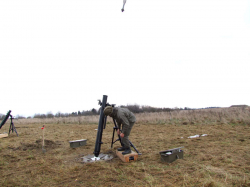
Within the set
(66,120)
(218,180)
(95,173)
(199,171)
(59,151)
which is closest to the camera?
(218,180)

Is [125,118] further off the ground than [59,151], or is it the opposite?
[125,118]

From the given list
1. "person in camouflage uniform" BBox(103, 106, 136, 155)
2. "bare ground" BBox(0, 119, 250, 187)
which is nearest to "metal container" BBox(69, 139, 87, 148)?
"bare ground" BBox(0, 119, 250, 187)

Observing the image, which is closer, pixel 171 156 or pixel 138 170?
pixel 138 170

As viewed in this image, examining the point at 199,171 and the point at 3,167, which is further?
the point at 3,167

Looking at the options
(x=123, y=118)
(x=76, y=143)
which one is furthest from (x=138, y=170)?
(x=76, y=143)

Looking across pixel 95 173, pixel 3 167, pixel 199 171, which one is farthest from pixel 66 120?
pixel 199 171

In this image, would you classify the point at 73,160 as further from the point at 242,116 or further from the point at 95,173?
the point at 242,116

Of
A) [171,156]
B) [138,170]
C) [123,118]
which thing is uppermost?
[123,118]

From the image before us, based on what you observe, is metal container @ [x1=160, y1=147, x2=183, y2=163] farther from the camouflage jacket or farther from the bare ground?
the camouflage jacket

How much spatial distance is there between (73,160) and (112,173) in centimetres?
185

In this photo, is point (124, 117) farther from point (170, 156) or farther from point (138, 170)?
point (170, 156)

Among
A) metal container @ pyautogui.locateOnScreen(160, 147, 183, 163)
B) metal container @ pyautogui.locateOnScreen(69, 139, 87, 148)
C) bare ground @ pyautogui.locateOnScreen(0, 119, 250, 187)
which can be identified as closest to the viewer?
bare ground @ pyautogui.locateOnScreen(0, 119, 250, 187)

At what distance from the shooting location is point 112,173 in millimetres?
3855

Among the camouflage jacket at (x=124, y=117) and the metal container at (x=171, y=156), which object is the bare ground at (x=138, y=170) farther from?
the camouflage jacket at (x=124, y=117)
